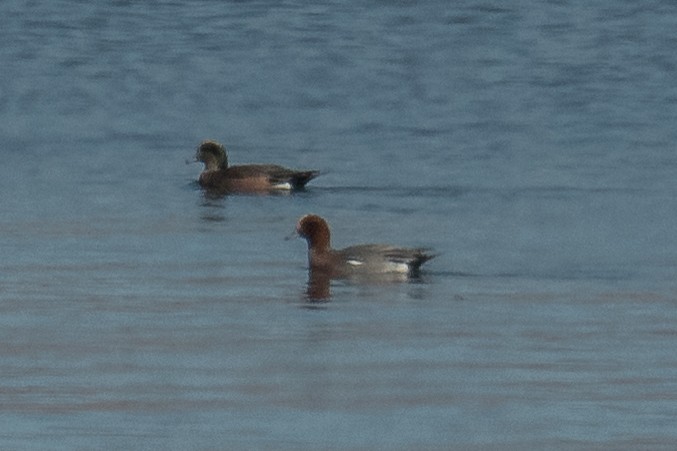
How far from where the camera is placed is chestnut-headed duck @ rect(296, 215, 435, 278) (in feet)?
49.8

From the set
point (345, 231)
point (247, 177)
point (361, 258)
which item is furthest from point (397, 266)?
point (247, 177)

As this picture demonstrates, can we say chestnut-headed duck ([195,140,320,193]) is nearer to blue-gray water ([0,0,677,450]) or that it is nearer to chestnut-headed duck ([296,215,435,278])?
blue-gray water ([0,0,677,450])

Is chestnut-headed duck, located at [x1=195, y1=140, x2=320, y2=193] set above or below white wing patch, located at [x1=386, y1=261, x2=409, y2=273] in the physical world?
above

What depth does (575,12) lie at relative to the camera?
3472 centimetres

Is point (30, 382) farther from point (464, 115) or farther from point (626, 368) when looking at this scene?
point (464, 115)

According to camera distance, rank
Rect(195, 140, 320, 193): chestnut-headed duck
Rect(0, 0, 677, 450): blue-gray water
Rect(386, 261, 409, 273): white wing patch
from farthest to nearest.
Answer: Rect(195, 140, 320, 193): chestnut-headed duck, Rect(386, 261, 409, 273): white wing patch, Rect(0, 0, 677, 450): blue-gray water

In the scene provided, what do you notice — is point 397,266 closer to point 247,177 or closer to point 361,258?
point 361,258

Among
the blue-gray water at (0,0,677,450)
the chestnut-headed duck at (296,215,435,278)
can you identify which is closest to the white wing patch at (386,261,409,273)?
the chestnut-headed duck at (296,215,435,278)

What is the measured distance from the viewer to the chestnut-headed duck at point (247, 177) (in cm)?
1973

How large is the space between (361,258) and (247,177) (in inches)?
189

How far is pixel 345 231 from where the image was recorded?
17.8 m

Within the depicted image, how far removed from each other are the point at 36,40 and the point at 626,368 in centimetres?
2143

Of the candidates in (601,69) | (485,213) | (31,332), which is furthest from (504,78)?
(31,332)

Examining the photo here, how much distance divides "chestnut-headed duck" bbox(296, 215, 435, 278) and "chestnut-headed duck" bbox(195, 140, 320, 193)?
383cm
